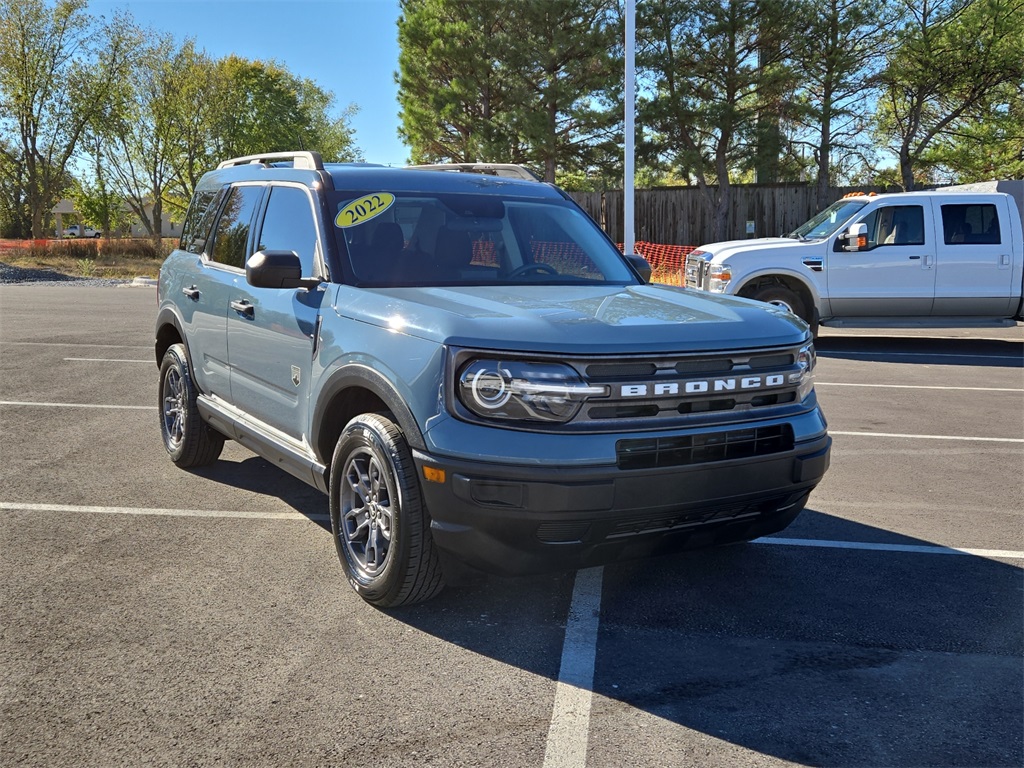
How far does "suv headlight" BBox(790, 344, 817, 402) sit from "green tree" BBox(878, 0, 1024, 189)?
26014mm

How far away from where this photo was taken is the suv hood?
364 cm

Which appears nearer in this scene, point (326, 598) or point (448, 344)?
point (448, 344)

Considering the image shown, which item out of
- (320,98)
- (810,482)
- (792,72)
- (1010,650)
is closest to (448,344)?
(810,482)

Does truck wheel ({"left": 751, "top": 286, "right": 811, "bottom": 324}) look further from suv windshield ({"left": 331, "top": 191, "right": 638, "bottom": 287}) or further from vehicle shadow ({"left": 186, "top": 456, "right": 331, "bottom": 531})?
vehicle shadow ({"left": 186, "top": 456, "right": 331, "bottom": 531})

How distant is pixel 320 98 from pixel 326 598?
7489 centimetres

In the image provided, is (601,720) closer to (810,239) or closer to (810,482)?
(810,482)

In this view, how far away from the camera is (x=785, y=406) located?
4090 mm

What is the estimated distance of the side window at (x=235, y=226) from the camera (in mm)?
5602

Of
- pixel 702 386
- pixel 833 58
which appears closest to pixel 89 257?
pixel 833 58

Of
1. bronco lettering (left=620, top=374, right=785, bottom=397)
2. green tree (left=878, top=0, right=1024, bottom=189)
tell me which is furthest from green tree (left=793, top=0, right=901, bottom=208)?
bronco lettering (left=620, top=374, right=785, bottom=397)

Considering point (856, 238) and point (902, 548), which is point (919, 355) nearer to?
point (856, 238)

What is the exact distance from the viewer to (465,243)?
A: 5.00 m

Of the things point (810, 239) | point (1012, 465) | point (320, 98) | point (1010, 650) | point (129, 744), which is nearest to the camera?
point (129, 744)

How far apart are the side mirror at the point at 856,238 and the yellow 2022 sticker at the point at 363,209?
9.53 meters
